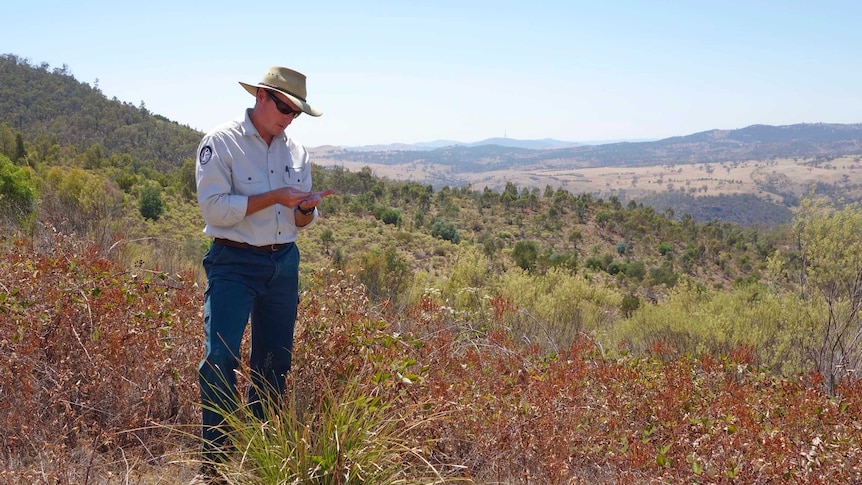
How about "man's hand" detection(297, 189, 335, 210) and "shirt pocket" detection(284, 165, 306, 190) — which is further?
"shirt pocket" detection(284, 165, 306, 190)

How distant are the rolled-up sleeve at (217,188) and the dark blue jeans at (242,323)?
0.17 metres

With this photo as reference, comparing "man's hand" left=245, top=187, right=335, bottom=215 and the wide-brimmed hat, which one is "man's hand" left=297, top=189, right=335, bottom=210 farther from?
the wide-brimmed hat

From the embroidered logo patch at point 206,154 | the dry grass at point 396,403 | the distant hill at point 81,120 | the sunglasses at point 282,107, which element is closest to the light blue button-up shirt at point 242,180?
the embroidered logo patch at point 206,154

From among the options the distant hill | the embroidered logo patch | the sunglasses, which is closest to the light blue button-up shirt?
Result: the embroidered logo patch

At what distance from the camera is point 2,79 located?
5044 cm

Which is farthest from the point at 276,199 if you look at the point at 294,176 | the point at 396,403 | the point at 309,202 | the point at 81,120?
the point at 81,120

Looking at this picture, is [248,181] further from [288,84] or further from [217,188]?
[288,84]

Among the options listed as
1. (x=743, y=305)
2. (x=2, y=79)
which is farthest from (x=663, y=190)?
(x=743, y=305)

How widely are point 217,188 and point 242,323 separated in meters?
0.56

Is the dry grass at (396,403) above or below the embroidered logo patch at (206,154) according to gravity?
below

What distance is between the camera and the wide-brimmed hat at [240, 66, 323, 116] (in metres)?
2.62

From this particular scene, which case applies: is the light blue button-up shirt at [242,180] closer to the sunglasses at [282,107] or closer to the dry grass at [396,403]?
the sunglasses at [282,107]

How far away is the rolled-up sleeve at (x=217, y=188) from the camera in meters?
2.44

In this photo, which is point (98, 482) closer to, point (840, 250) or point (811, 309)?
point (811, 309)
